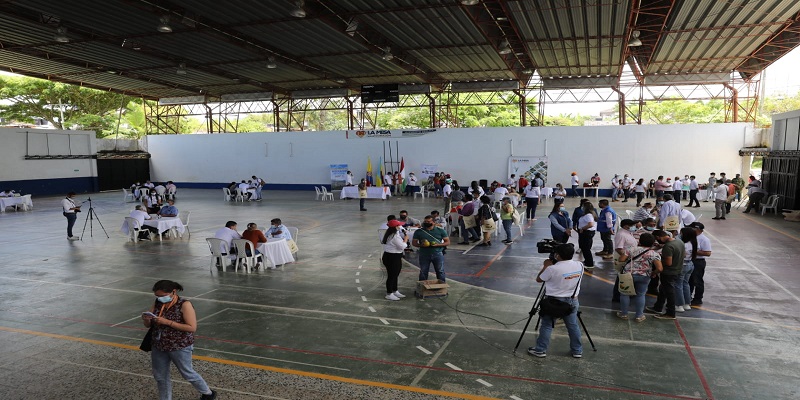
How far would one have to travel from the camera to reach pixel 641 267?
6.98m

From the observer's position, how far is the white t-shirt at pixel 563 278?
5715 mm

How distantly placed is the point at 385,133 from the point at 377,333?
26.0m

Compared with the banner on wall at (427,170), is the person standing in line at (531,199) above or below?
below

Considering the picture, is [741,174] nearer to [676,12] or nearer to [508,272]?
[676,12]

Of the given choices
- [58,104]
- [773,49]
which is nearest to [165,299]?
[773,49]

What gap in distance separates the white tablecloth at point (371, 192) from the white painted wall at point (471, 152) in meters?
5.45

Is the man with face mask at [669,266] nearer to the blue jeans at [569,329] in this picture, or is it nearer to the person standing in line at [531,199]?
the blue jeans at [569,329]

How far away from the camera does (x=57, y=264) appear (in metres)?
11.6

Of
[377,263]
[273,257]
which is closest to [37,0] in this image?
[273,257]

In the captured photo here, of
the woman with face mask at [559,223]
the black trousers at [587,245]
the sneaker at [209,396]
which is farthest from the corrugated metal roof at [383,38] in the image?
the sneaker at [209,396]

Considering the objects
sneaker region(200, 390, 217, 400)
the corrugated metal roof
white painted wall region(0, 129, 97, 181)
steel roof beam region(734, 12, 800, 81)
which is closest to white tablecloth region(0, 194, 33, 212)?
the corrugated metal roof

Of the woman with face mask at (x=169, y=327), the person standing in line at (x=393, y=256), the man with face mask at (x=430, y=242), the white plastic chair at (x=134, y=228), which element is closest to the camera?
the woman with face mask at (x=169, y=327)

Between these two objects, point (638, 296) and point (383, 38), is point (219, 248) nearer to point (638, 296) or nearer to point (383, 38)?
point (638, 296)

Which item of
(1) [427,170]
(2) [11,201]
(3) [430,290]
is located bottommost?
(3) [430,290]
